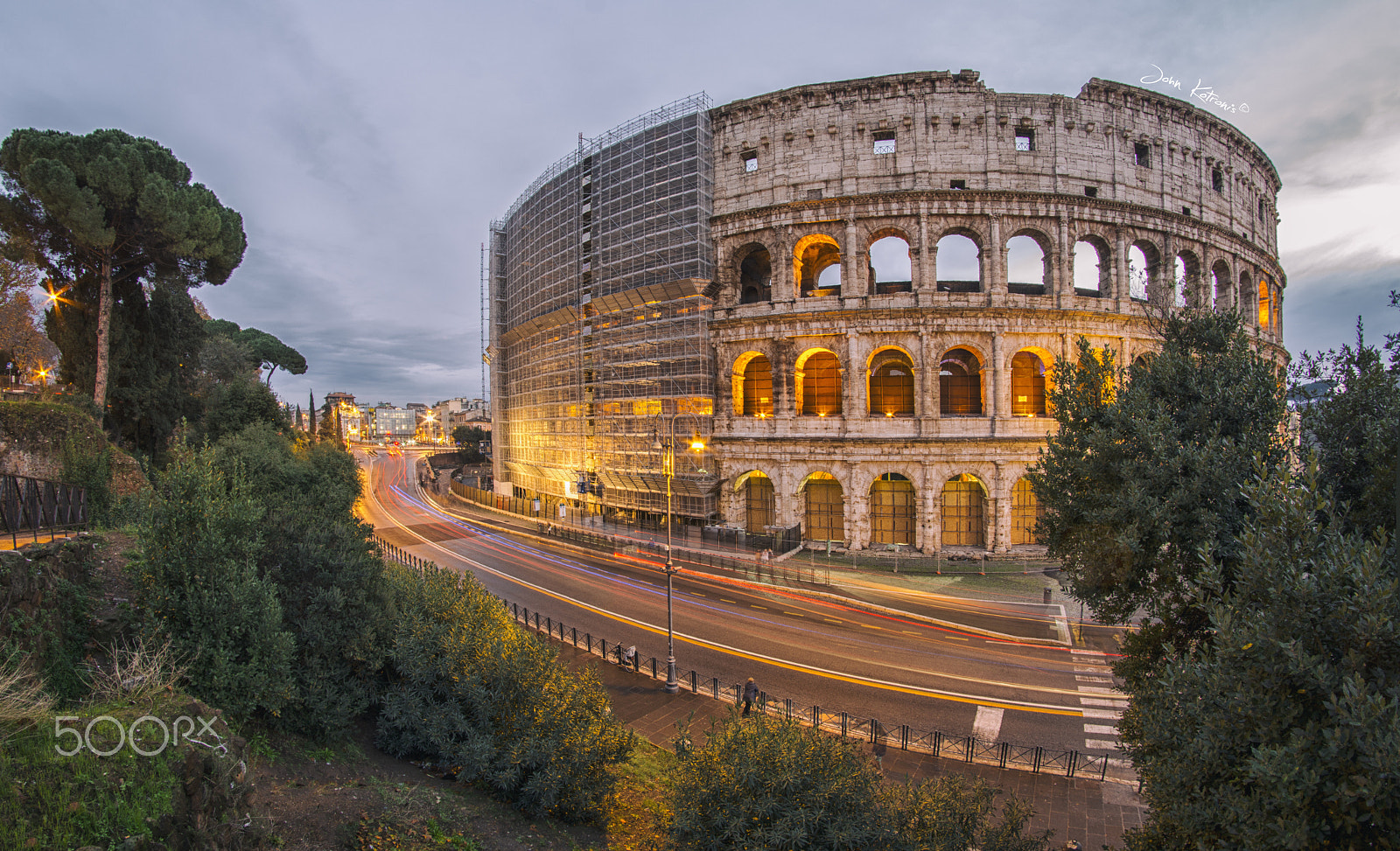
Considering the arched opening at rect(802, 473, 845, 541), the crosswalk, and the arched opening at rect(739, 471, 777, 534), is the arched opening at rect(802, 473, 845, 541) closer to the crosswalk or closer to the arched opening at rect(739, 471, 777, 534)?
the arched opening at rect(739, 471, 777, 534)

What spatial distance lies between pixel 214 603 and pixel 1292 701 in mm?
13846

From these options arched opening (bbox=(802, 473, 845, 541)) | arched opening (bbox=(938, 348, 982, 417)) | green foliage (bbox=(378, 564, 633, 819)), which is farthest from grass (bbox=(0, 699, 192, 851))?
arched opening (bbox=(938, 348, 982, 417))

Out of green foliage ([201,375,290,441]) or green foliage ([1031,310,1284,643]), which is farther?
green foliage ([201,375,290,441])

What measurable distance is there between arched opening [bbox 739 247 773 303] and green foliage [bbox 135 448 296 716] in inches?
1232

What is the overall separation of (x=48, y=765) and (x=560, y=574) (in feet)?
72.6

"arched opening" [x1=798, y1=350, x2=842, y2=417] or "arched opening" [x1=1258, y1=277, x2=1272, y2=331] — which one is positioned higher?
"arched opening" [x1=1258, y1=277, x2=1272, y2=331]

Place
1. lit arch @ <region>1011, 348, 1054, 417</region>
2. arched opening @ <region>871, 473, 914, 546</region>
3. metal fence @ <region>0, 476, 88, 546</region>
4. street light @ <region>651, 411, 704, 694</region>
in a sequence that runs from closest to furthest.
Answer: metal fence @ <region>0, 476, 88, 546</region> < street light @ <region>651, 411, 704, 694</region> < lit arch @ <region>1011, 348, 1054, 417</region> < arched opening @ <region>871, 473, 914, 546</region>

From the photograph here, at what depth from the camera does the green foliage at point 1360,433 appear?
671 cm

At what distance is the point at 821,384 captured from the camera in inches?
1316

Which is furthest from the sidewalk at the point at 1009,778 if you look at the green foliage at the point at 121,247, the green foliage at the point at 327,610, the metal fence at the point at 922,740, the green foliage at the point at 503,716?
the green foliage at the point at 121,247

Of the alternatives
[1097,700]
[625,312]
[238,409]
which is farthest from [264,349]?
[1097,700]

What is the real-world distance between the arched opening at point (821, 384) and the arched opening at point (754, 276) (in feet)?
21.0

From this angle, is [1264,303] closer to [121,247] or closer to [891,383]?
[891,383]

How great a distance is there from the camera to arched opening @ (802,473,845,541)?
3209 cm
